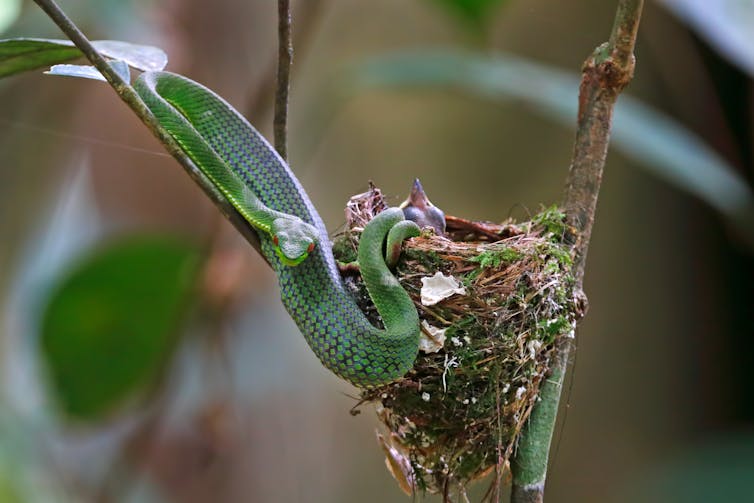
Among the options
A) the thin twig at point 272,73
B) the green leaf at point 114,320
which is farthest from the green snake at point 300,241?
the green leaf at point 114,320

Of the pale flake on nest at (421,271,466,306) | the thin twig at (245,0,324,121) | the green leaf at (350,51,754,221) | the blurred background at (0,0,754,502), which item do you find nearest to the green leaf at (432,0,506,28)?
the green leaf at (350,51,754,221)

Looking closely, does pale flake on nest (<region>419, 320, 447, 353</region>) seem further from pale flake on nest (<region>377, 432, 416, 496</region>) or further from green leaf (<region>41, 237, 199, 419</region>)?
green leaf (<region>41, 237, 199, 419</region>)

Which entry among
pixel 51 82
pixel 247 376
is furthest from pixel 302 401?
pixel 51 82

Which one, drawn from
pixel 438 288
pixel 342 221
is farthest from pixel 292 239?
pixel 342 221

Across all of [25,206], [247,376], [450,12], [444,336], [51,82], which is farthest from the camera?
[247,376]

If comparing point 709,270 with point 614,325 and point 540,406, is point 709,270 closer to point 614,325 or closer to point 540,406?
point 614,325
